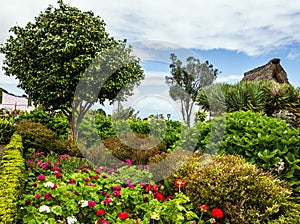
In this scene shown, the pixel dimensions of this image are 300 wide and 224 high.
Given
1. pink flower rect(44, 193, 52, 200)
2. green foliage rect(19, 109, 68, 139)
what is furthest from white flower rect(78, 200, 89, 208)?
green foliage rect(19, 109, 68, 139)

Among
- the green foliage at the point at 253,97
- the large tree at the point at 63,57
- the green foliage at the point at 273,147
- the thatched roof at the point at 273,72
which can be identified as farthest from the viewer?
the thatched roof at the point at 273,72

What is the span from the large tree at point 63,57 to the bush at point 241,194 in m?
8.59

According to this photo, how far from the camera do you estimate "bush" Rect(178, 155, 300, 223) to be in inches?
155

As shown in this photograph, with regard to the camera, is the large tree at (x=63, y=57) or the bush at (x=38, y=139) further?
the large tree at (x=63, y=57)

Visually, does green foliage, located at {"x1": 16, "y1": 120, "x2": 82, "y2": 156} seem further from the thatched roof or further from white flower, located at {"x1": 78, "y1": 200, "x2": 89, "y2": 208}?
the thatched roof

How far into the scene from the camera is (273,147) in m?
5.35

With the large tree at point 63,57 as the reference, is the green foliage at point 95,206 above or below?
below

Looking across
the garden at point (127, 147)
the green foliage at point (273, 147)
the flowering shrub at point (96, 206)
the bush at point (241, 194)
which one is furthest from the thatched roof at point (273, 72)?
the flowering shrub at point (96, 206)

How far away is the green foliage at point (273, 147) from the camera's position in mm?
5148

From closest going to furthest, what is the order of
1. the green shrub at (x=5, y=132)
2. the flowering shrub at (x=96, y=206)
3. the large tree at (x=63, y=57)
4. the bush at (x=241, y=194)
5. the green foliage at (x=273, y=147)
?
the flowering shrub at (x=96, y=206), the bush at (x=241, y=194), the green foliage at (x=273, y=147), the green shrub at (x=5, y=132), the large tree at (x=63, y=57)

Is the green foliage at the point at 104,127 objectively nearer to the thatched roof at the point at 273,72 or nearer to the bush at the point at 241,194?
the bush at the point at 241,194

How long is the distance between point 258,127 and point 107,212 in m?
3.10

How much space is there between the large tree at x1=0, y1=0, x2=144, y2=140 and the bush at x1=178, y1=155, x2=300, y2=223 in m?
8.59

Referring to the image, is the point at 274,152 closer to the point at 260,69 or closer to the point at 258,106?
the point at 258,106
